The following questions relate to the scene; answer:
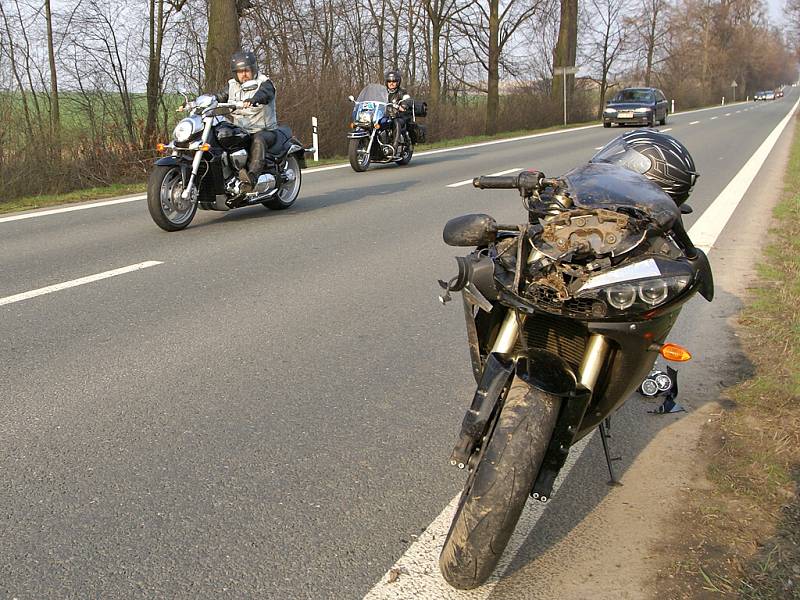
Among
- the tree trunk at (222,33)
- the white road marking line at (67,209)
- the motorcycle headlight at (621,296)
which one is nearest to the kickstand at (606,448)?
the motorcycle headlight at (621,296)

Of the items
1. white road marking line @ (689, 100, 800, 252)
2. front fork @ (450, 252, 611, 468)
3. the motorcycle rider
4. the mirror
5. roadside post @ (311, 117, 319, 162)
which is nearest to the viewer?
front fork @ (450, 252, 611, 468)

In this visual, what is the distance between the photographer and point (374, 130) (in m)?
16.1

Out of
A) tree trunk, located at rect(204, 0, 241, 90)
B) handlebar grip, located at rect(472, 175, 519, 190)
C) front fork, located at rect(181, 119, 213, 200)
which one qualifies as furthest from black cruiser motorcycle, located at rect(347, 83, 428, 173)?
handlebar grip, located at rect(472, 175, 519, 190)

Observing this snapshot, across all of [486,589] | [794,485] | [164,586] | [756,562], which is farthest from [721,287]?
[164,586]

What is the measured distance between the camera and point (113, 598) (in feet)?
7.98

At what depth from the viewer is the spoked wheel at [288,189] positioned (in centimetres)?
1038

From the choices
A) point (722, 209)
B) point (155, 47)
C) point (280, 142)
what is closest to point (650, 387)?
point (280, 142)

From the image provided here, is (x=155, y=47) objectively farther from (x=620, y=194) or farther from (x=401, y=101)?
(x=620, y=194)

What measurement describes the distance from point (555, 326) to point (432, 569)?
2.84 ft

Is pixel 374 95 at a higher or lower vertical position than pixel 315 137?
higher

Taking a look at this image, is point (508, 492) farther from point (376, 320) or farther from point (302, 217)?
point (302, 217)

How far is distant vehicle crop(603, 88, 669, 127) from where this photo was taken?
33094 mm

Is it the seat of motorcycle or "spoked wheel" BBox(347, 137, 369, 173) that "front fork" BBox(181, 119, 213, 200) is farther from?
"spoked wheel" BBox(347, 137, 369, 173)

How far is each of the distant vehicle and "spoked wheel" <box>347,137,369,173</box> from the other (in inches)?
800
